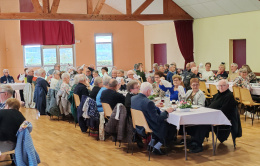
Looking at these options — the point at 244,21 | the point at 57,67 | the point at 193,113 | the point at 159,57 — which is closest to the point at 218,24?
the point at 244,21

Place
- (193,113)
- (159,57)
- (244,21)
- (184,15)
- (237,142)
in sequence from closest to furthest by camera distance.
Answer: (193,113) < (237,142) < (244,21) < (184,15) < (159,57)

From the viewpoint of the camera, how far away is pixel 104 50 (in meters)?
16.3

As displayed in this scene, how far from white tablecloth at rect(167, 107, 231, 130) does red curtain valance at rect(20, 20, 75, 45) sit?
1096 centimetres

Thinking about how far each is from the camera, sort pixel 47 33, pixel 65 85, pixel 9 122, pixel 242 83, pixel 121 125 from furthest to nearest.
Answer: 1. pixel 47 33
2. pixel 65 85
3. pixel 242 83
4. pixel 121 125
5. pixel 9 122

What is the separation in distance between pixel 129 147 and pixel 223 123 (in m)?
1.75

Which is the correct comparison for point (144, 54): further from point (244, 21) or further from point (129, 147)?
point (129, 147)

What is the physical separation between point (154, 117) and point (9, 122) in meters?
2.05

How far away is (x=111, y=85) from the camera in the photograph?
6.65 metres

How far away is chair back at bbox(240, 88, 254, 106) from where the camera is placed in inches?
313

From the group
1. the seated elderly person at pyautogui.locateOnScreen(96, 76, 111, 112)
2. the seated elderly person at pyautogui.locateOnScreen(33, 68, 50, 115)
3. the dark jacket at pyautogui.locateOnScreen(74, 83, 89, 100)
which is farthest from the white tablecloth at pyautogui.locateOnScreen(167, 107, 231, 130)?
the seated elderly person at pyautogui.locateOnScreen(33, 68, 50, 115)

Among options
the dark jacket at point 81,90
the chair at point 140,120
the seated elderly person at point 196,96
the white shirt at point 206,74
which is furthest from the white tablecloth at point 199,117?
the white shirt at point 206,74

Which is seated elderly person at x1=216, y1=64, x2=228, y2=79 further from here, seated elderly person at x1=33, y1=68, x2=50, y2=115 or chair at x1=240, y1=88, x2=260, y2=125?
seated elderly person at x1=33, y1=68, x2=50, y2=115

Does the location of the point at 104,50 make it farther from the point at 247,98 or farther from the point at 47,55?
the point at 247,98

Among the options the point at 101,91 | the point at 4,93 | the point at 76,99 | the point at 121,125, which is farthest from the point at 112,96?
the point at 4,93
